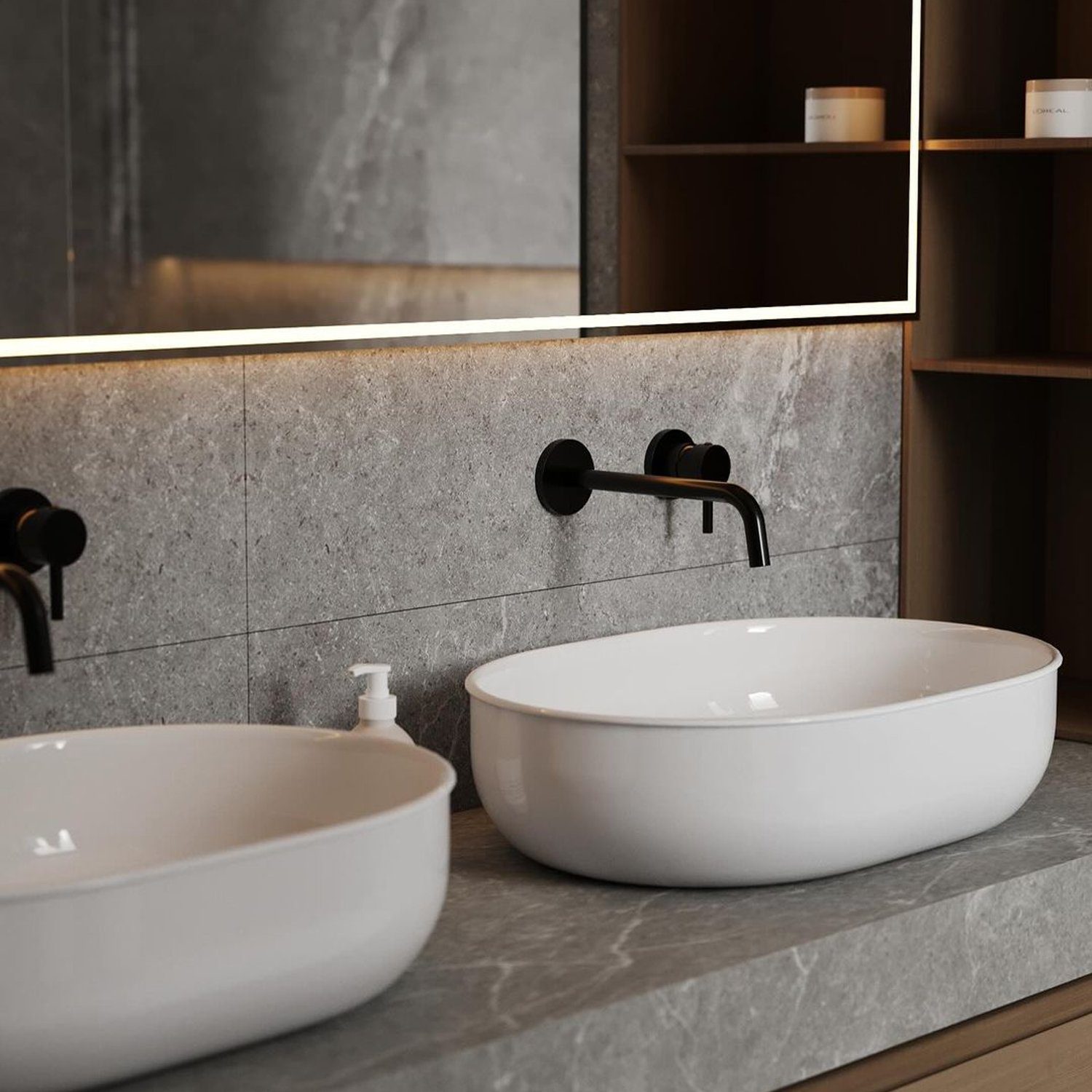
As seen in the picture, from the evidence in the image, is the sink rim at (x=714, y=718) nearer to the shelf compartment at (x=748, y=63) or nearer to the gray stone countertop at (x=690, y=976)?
the gray stone countertop at (x=690, y=976)

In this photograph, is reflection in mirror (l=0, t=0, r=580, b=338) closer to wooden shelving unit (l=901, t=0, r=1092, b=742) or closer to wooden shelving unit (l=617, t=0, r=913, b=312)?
wooden shelving unit (l=617, t=0, r=913, b=312)

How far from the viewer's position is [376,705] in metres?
1.55

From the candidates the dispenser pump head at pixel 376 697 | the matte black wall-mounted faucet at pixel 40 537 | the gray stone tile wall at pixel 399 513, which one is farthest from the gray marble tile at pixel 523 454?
the matte black wall-mounted faucet at pixel 40 537

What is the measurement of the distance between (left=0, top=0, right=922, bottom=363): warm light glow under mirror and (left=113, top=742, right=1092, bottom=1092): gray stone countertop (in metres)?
0.50

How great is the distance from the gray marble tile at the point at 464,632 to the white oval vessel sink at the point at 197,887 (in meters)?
0.22

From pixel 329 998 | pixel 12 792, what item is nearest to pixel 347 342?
pixel 12 792

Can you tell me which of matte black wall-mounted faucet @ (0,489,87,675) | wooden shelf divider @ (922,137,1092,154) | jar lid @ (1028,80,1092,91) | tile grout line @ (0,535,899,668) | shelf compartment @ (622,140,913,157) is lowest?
tile grout line @ (0,535,899,668)

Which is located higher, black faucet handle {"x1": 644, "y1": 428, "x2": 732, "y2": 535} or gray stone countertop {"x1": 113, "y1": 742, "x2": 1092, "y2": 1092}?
black faucet handle {"x1": 644, "y1": 428, "x2": 732, "y2": 535}

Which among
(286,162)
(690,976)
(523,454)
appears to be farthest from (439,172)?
(690,976)

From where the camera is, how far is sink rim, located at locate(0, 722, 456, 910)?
1.04 metres

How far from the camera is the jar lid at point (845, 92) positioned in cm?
190

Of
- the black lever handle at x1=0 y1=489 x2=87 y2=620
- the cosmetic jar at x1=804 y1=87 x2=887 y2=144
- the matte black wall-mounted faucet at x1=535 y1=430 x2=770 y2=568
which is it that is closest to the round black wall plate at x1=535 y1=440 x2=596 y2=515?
the matte black wall-mounted faucet at x1=535 y1=430 x2=770 y2=568

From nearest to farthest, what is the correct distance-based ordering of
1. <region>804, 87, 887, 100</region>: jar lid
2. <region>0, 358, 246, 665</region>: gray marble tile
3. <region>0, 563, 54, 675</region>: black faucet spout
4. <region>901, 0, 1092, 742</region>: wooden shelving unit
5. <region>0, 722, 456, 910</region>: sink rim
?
<region>0, 722, 456, 910</region>: sink rim → <region>0, 563, 54, 675</region>: black faucet spout → <region>0, 358, 246, 665</region>: gray marble tile → <region>804, 87, 887, 100</region>: jar lid → <region>901, 0, 1092, 742</region>: wooden shelving unit

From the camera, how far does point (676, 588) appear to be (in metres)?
1.95
